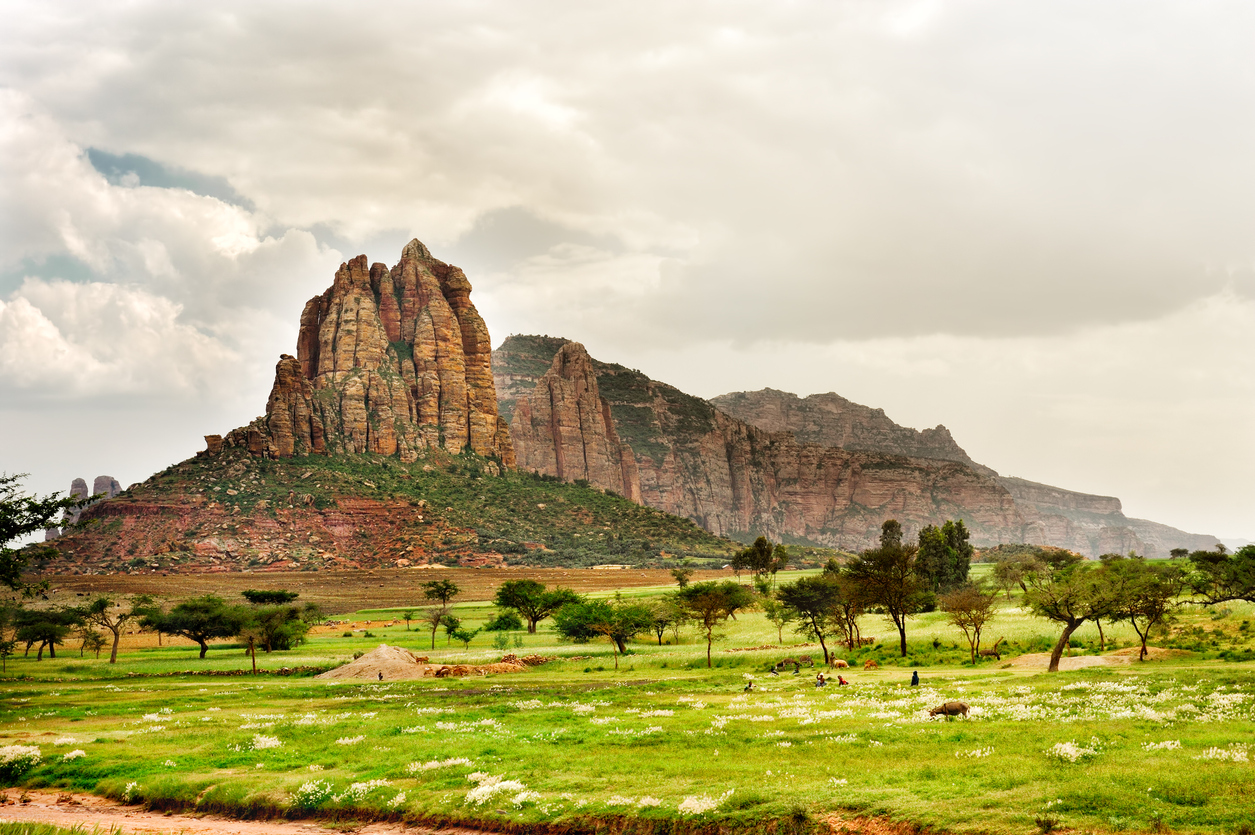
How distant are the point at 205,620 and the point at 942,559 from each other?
81124 millimetres

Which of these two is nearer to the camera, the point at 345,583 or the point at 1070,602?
the point at 1070,602

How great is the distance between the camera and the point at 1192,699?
2461 centimetres

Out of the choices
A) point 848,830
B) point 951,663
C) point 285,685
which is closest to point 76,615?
point 285,685

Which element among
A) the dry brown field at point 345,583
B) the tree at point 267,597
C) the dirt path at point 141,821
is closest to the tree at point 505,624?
the tree at point 267,597

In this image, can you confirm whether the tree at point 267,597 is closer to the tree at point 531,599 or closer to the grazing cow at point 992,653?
the tree at point 531,599

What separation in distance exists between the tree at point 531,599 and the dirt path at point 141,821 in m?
66.9

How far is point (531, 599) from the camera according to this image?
88.7 metres

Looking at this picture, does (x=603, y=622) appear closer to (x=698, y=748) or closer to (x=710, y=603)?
(x=710, y=603)

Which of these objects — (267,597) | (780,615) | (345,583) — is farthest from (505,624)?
(345,583)

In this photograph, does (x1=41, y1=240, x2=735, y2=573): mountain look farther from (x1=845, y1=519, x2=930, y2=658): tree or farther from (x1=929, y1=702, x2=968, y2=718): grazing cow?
(x1=929, y1=702, x2=968, y2=718): grazing cow

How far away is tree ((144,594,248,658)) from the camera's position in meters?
71.4

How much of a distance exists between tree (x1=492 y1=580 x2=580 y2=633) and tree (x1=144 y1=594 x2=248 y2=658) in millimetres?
26796

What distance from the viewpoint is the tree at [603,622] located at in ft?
218

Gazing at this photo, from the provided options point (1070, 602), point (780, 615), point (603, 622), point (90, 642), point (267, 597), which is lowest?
point (90, 642)
